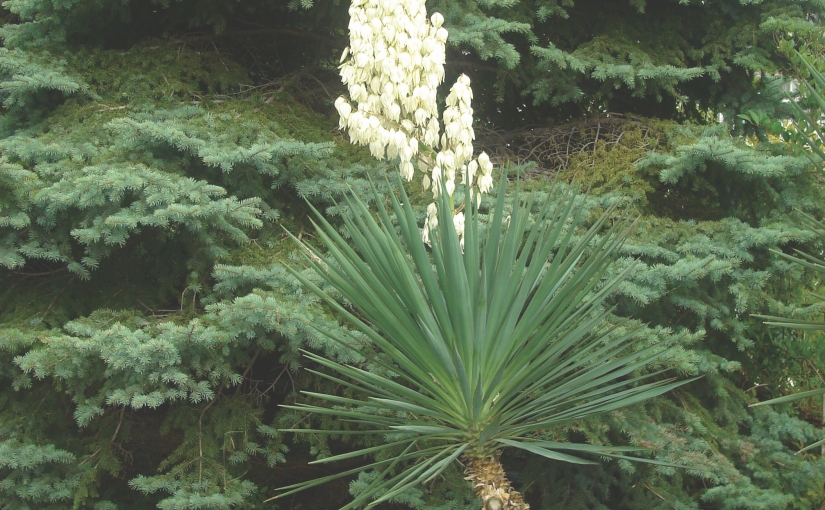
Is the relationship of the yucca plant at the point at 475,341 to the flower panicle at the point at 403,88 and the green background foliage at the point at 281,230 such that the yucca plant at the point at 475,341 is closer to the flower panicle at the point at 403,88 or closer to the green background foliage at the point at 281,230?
the flower panicle at the point at 403,88

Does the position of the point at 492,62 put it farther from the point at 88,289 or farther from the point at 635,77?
the point at 88,289

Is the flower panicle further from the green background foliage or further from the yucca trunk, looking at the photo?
the yucca trunk

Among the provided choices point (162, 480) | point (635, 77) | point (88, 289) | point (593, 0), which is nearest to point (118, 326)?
point (162, 480)

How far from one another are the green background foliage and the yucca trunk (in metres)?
0.82

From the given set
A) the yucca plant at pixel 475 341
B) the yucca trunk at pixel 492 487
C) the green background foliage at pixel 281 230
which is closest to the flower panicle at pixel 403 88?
the yucca plant at pixel 475 341

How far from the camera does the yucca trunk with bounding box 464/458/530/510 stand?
1.82 meters

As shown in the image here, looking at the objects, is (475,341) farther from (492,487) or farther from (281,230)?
(281,230)

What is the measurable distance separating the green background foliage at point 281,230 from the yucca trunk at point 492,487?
2.71 ft

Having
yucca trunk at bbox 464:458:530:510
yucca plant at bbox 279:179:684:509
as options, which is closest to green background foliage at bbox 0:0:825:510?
yucca plant at bbox 279:179:684:509

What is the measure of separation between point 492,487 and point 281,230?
6.81 ft

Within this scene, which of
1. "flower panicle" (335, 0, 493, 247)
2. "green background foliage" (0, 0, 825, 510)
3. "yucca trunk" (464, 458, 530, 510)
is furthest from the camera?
"green background foliage" (0, 0, 825, 510)

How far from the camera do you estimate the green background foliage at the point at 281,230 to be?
114 inches

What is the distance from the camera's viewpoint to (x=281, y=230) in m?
3.58

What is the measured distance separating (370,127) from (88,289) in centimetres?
195
